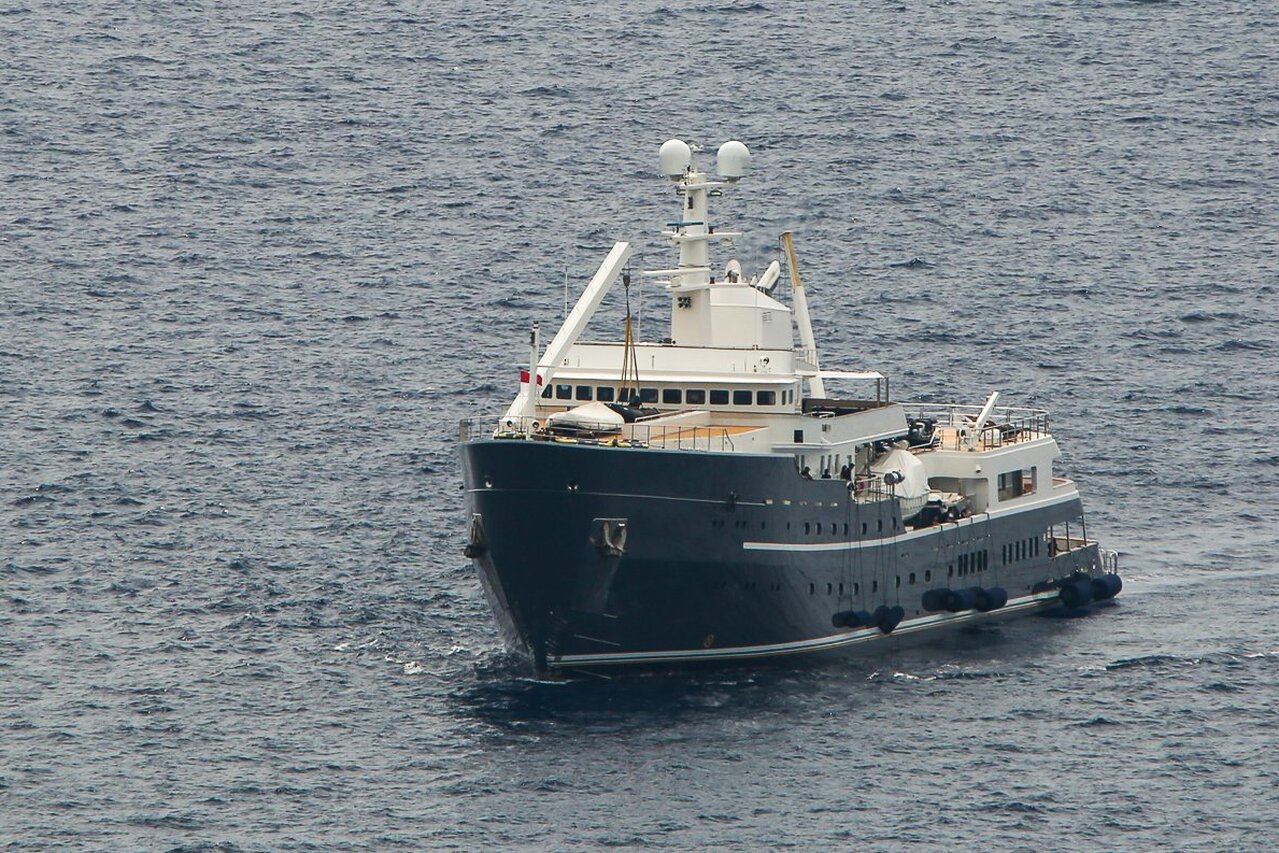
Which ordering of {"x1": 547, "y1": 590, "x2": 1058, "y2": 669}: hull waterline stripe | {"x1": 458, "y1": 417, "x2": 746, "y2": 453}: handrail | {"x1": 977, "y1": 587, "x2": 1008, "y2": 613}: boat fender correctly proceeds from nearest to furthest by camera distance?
{"x1": 458, "y1": 417, "x2": 746, "y2": 453}: handrail
{"x1": 547, "y1": 590, "x2": 1058, "y2": 669}: hull waterline stripe
{"x1": 977, "y1": 587, "x2": 1008, "y2": 613}: boat fender

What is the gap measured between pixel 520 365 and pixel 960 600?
18.7 metres

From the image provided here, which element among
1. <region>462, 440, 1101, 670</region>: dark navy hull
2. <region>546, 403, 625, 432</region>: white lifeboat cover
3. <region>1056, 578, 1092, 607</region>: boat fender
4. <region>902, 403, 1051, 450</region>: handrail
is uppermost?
<region>546, 403, 625, 432</region>: white lifeboat cover

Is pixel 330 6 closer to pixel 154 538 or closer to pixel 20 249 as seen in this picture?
pixel 20 249

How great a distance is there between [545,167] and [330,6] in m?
39.1

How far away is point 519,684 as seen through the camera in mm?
85312

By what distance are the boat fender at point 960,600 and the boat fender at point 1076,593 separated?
177 inches

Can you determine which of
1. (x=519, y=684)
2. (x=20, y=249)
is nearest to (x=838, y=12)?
(x=20, y=249)

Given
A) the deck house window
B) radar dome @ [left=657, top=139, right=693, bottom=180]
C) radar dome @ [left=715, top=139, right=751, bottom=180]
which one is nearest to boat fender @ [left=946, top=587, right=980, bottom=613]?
the deck house window

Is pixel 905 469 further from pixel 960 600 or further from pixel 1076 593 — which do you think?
pixel 1076 593

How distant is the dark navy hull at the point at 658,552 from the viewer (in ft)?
275

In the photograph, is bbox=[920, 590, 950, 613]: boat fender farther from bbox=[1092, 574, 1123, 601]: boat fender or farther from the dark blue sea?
bbox=[1092, 574, 1123, 601]: boat fender

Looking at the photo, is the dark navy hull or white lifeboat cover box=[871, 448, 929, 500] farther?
white lifeboat cover box=[871, 448, 929, 500]

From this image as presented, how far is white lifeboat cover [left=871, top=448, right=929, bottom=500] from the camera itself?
9350 cm

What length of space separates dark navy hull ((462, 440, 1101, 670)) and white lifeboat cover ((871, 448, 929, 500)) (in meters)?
3.59
